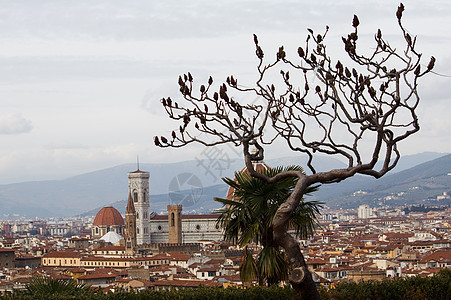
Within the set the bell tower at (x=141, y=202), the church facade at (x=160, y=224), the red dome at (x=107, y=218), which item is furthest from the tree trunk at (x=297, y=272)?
the red dome at (x=107, y=218)

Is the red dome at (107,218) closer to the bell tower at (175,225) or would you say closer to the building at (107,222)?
the building at (107,222)

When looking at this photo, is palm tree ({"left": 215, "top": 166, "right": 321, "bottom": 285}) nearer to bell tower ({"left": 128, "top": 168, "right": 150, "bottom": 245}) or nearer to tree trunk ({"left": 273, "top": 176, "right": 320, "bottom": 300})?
tree trunk ({"left": 273, "top": 176, "right": 320, "bottom": 300})

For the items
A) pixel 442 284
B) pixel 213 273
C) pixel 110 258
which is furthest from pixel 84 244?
pixel 442 284

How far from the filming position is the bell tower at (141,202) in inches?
4132

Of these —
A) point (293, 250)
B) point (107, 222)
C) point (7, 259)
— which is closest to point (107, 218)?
point (107, 222)

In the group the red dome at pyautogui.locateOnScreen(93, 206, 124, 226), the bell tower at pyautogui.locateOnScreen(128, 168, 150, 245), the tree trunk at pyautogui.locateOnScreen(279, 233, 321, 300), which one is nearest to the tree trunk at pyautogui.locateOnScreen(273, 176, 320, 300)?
the tree trunk at pyautogui.locateOnScreen(279, 233, 321, 300)

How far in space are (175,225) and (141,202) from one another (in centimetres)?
725

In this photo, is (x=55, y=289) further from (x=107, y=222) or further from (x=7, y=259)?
(x=107, y=222)

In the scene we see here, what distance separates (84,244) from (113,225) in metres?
13.0

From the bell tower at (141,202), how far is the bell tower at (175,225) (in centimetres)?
392

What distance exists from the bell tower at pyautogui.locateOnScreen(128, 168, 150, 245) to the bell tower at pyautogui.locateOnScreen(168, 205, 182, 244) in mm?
3922

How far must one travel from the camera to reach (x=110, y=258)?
7656 cm

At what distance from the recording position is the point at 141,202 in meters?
107

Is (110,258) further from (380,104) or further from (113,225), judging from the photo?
(380,104)
